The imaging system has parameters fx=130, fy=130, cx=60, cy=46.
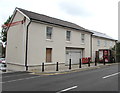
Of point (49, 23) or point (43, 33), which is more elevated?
point (49, 23)

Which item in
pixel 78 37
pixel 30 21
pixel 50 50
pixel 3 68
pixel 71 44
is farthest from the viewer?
pixel 78 37

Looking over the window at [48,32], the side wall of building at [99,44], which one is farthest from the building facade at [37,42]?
the side wall of building at [99,44]

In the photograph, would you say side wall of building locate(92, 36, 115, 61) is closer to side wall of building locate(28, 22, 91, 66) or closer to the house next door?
the house next door

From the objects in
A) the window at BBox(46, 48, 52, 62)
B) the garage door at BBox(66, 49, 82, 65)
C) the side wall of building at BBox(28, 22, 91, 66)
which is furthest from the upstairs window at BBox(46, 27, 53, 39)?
the garage door at BBox(66, 49, 82, 65)

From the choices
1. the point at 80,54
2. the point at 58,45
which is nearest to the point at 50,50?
the point at 58,45

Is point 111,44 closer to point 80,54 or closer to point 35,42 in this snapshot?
point 80,54

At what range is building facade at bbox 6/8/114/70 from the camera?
586 inches

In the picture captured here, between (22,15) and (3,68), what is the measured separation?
6.95 m

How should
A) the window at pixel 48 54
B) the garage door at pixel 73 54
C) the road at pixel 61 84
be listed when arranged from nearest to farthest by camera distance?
1. the road at pixel 61 84
2. the window at pixel 48 54
3. the garage door at pixel 73 54

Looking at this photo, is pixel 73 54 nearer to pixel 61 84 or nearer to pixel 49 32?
pixel 49 32

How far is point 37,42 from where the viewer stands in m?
15.4

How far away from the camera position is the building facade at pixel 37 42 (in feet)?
48.8

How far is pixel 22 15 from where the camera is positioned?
1634 cm

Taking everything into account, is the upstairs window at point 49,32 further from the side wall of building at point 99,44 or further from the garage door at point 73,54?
the side wall of building at point 99,44
